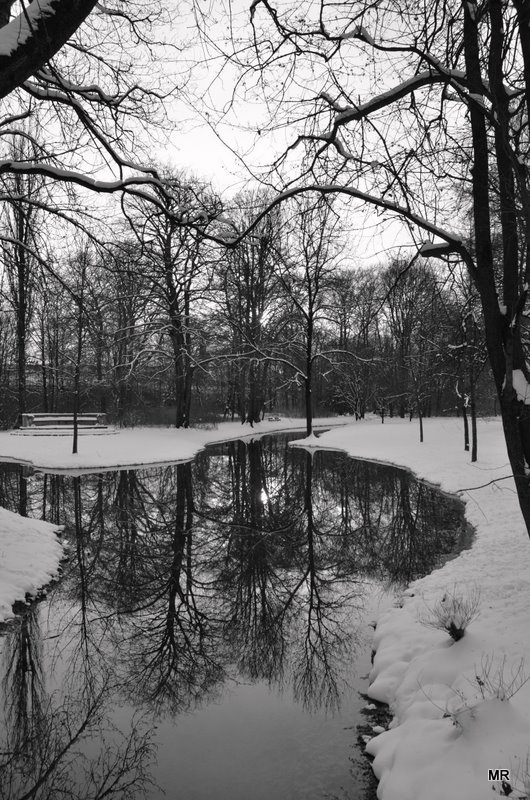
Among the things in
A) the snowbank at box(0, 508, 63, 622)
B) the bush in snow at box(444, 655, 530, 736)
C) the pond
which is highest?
the bush in snow at box(444, 655, 530, 736)

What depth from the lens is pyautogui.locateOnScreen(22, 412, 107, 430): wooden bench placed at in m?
29.0

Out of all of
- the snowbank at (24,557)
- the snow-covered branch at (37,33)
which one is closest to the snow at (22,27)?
the snow-covered branch at (37,33)

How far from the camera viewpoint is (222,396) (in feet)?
168

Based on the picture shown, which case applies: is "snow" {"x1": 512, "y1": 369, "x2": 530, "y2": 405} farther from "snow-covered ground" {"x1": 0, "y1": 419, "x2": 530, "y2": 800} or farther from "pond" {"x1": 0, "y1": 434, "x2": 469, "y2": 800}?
"pond" {"x1": 0, "y1": 434, "x2": 469, "y2": 800}

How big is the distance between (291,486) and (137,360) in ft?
52.6

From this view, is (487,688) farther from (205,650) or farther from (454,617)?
(205,650)

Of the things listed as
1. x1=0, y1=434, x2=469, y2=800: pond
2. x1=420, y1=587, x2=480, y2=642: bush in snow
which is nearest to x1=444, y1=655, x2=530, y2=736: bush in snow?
x1=420, y1=587, x2=480, y2=642: bush in snow

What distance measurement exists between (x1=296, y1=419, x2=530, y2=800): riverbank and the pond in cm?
37

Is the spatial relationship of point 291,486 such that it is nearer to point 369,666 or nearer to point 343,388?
point 369,666

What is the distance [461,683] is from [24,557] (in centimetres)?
703

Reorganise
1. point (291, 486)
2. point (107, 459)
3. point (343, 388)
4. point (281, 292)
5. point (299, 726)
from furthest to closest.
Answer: point (343, 388) → point (281, 292) → point (107, 459) → point (291, 486) → point (299, 726)

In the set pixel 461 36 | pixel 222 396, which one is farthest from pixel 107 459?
pixel 222 396

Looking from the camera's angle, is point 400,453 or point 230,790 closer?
point 230,790

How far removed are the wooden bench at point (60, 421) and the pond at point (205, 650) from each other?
1695cm
